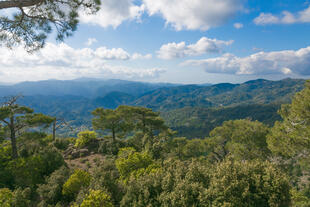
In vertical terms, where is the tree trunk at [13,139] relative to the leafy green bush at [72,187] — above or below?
above

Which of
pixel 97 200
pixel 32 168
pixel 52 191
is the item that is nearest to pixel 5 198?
pixel 52 191

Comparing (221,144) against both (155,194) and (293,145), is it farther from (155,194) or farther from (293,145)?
(155,194)

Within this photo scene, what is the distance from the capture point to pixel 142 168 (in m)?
13.2

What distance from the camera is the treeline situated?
26.3 feet

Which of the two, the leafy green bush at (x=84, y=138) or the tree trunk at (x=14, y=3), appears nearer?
the tree trunk at (x=14, y=3)

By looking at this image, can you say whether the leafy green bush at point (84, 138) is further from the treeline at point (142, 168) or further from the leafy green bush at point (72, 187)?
the leafy green bush at point (72, 187)

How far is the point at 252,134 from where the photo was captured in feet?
76.2

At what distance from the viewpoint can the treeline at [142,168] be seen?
8023 millimetres

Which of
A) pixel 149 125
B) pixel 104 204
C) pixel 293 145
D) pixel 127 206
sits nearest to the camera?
pixel 104 204

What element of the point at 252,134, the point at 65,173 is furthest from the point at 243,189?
the point at 252,134

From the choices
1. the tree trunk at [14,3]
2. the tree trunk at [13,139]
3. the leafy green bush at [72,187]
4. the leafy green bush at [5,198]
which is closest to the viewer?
the tree trunk at [14,3]

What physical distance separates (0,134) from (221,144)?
105 ft

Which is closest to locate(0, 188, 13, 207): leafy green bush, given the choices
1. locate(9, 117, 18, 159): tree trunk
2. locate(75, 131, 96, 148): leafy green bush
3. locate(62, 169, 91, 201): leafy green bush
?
locate(62, 169, 91, 201): leafy green bush

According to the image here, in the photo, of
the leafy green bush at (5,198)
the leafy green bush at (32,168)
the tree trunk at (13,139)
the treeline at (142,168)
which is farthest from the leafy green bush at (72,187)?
the tree trunk at (13,139)
